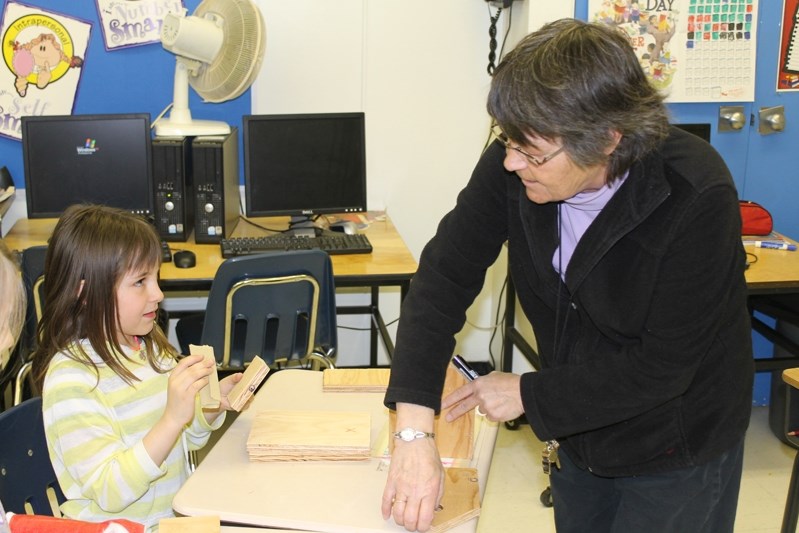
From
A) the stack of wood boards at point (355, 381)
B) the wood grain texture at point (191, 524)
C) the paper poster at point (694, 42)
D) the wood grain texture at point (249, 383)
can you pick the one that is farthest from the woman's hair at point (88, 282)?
the paper poster at point (694, 42)

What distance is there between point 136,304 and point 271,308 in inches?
36.4

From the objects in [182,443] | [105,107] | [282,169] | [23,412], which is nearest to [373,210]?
[282,169]

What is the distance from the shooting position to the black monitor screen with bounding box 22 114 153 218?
3.15 meters

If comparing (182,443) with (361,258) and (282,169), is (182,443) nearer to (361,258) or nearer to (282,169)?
(361,258)

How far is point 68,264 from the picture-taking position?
1696 millimetres

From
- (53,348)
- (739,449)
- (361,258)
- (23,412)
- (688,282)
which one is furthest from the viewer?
(361,258)

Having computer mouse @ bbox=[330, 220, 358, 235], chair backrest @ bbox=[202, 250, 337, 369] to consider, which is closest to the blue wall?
computer mouse @ bbox=[330, 220, 358, 235]

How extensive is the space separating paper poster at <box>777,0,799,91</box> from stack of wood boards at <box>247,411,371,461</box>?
8.43 feet

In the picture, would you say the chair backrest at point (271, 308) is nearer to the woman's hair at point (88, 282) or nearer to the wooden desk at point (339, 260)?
the wooden desk at point (339, 260)

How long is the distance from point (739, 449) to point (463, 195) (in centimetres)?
61

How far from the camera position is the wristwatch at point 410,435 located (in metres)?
1.37

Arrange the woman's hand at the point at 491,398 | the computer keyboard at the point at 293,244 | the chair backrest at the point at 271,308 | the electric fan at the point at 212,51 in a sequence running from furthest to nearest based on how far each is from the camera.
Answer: the electric fan at the point at 212,51 → the computer keyboard at the point at 293,244 → the chair backrest at the point at 271,308 → the woman's hand at the point at 491,398

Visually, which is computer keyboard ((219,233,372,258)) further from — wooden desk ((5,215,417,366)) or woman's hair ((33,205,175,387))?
woman's hair ((33,205,175,387))

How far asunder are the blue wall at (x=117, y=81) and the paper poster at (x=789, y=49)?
226cm
